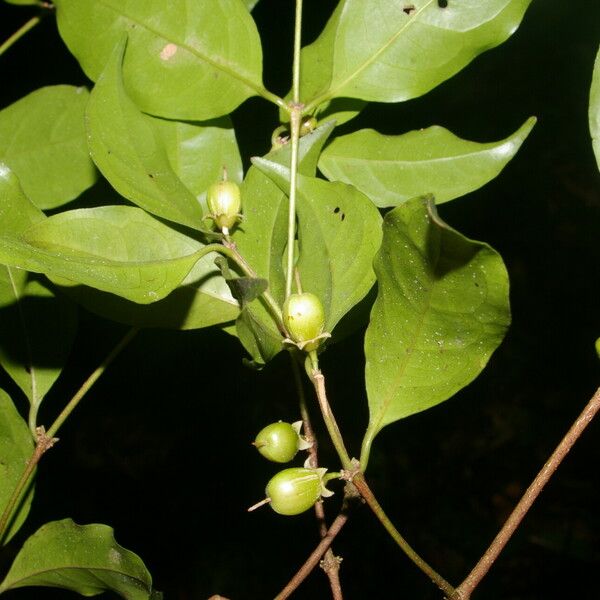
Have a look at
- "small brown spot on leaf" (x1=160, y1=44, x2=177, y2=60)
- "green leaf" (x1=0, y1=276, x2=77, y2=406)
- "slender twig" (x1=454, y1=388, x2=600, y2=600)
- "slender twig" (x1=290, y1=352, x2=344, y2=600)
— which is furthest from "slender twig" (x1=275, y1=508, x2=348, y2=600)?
"small brown spot on leaf" (x1=160, y1=44, x2=177, y2=60)

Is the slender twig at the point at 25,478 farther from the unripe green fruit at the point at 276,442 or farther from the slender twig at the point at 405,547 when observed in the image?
the slender twig at the point at 405,547

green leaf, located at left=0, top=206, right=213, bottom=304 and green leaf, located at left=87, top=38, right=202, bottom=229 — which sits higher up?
green leaf, located at left=87, top=38, right=202, bottom=229

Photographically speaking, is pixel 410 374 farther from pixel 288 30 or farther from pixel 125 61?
pixel 288 30

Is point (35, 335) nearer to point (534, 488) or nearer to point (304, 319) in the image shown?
point (304, 319)

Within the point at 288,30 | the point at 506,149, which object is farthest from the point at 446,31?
the point at 288,30

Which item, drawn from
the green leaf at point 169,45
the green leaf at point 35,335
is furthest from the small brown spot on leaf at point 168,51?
the green leaf at point 35,335

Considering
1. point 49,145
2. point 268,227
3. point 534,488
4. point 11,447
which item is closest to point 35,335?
point 11,447

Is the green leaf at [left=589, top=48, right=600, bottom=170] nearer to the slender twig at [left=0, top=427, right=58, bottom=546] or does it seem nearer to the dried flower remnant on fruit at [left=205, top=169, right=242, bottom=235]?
the dried flower remnant on fruit at [left=205, top=169, right=242, bottom=235]
